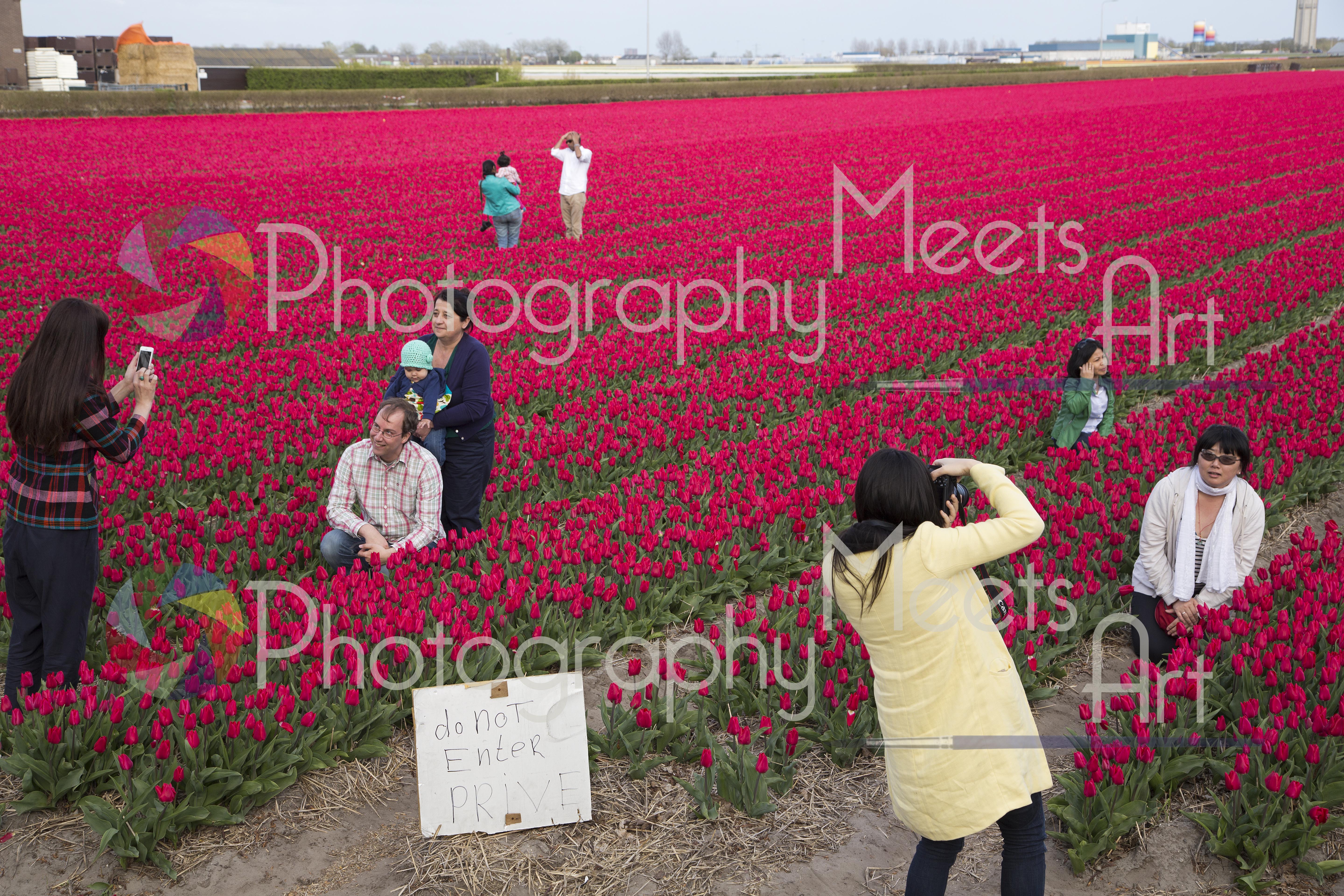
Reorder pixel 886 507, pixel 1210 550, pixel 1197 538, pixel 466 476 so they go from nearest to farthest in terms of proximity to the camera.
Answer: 1. pixel 886 507
2. pixel 1210 550
3. pixel 1197 538
4. pixel 466 476

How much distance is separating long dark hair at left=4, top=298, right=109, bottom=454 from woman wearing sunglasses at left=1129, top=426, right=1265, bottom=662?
479cm

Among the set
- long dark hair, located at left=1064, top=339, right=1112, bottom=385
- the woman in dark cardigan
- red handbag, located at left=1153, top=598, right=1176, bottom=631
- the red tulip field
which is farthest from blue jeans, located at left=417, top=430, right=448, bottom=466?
long dark hair, located at left=1064, top=339, right=1112, bottom=385

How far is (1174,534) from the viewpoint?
499 cm

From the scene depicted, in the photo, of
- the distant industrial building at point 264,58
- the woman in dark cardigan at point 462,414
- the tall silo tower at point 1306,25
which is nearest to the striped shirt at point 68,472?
the woman in dark cardigan at point 462,414

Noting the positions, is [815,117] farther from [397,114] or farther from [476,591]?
[476,591]

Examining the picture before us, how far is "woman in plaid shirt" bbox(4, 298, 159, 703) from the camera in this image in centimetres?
386

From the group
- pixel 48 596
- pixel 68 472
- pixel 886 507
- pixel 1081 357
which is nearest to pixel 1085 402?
pixel 1081 357

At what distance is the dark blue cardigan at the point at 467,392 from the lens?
5.66 meters

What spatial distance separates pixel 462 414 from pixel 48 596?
222 centimetres

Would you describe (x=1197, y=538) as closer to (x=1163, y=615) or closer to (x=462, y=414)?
(x=1163, y=615)

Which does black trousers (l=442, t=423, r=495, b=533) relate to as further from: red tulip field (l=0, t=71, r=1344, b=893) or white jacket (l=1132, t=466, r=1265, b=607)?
white jacket (l=1132, t=466, r=1265, b=607)

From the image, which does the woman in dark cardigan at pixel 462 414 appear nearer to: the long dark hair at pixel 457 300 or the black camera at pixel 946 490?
the long dark hair at pixel 457 300

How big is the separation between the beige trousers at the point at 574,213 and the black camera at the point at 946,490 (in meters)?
13.5

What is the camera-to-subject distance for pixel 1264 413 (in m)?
7.52
